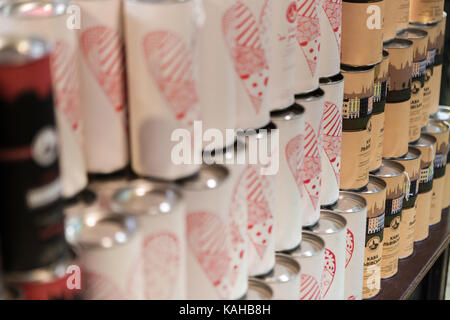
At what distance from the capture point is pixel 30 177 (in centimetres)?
85

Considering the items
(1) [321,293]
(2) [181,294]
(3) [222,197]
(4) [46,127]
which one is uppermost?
(4) [46,127]

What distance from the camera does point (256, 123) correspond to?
51.6 inches

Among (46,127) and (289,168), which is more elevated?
(46,127)

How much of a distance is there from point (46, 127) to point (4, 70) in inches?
3.4

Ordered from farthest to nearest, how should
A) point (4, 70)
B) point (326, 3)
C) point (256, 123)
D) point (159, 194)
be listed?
point (326, 3), point (256, 123), point (159, 194), point (4, 70)

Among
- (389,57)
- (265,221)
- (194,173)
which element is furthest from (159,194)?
(389,57)

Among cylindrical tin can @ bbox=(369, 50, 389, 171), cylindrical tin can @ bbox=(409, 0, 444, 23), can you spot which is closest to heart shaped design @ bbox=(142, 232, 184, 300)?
cylindrical tin can @ bbox=(369, 50, 389, 171)

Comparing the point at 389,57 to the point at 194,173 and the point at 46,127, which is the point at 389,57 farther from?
the point at 46,127

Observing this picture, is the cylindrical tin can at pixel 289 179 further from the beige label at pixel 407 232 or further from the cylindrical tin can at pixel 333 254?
the beige label at pixel 407 232

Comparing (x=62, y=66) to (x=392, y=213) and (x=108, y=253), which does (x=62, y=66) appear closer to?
(x=108, y=253)

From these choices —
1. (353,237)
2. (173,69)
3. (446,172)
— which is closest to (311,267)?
(353,237)

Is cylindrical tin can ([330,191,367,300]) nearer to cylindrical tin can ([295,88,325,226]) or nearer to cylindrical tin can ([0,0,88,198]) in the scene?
cylindrical tin can ([295,88,325,226])

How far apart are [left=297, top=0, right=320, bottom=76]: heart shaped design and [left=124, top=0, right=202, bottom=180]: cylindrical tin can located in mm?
438

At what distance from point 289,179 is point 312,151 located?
0.41ft
